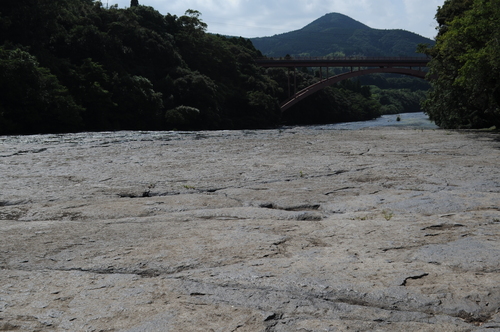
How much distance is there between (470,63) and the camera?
14.1 m

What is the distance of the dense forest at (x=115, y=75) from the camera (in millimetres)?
25953

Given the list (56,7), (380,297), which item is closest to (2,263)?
(380,297)

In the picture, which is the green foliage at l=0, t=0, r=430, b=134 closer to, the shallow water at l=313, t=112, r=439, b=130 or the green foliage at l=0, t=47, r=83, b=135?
the green foliage at l=0, t=47, r=83, b=135

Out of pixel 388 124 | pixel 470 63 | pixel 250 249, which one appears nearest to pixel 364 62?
pixel 388 124

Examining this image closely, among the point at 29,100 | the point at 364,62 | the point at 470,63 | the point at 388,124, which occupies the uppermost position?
the point at 364,62

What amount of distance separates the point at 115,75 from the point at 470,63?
24962mm

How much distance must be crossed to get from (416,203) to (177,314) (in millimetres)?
2874

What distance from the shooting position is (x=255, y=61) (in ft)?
182

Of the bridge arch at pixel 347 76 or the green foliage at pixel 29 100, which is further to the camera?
the bridge arch at pixel 347 76

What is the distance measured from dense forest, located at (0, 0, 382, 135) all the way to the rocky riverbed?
2178 cm

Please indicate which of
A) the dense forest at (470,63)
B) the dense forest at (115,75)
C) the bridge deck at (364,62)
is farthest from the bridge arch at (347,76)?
the dense forest at (470,63)

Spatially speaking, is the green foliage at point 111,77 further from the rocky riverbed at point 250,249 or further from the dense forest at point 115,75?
the rocky riverbed at point 250,249

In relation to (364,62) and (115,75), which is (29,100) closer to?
(115,75)

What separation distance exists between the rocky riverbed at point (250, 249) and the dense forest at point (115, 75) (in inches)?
857
